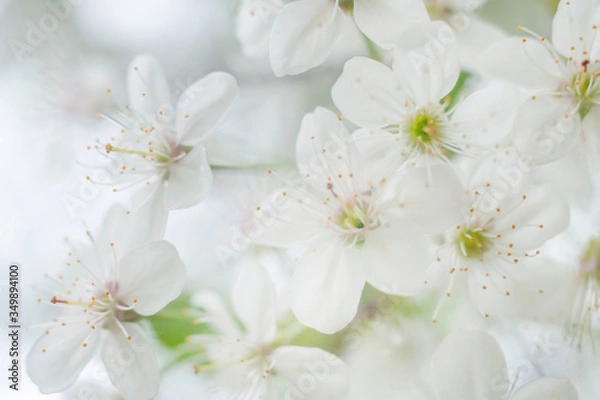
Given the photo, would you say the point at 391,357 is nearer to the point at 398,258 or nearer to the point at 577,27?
the point at 398,258

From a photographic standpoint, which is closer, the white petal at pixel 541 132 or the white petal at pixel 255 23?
the white petal at pixel 541 132

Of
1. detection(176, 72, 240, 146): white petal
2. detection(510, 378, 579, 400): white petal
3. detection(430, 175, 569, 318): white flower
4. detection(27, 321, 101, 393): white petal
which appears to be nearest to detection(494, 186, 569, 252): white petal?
detection(430, 175, 569, 318): white flower

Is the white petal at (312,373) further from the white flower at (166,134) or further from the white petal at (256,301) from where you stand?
the white flower at (166,134)

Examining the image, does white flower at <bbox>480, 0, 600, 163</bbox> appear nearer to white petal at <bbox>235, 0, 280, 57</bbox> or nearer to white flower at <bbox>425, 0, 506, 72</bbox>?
white flower at <bbox>425, 0, 506, 72</bbox>

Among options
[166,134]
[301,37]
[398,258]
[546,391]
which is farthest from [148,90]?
[546,391]

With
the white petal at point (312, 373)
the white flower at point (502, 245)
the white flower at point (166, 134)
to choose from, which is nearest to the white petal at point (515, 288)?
the white flower at point (502, 245)

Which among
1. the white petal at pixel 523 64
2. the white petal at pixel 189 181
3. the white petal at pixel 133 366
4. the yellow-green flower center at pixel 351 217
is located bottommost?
the white petal at pixel 133 366
